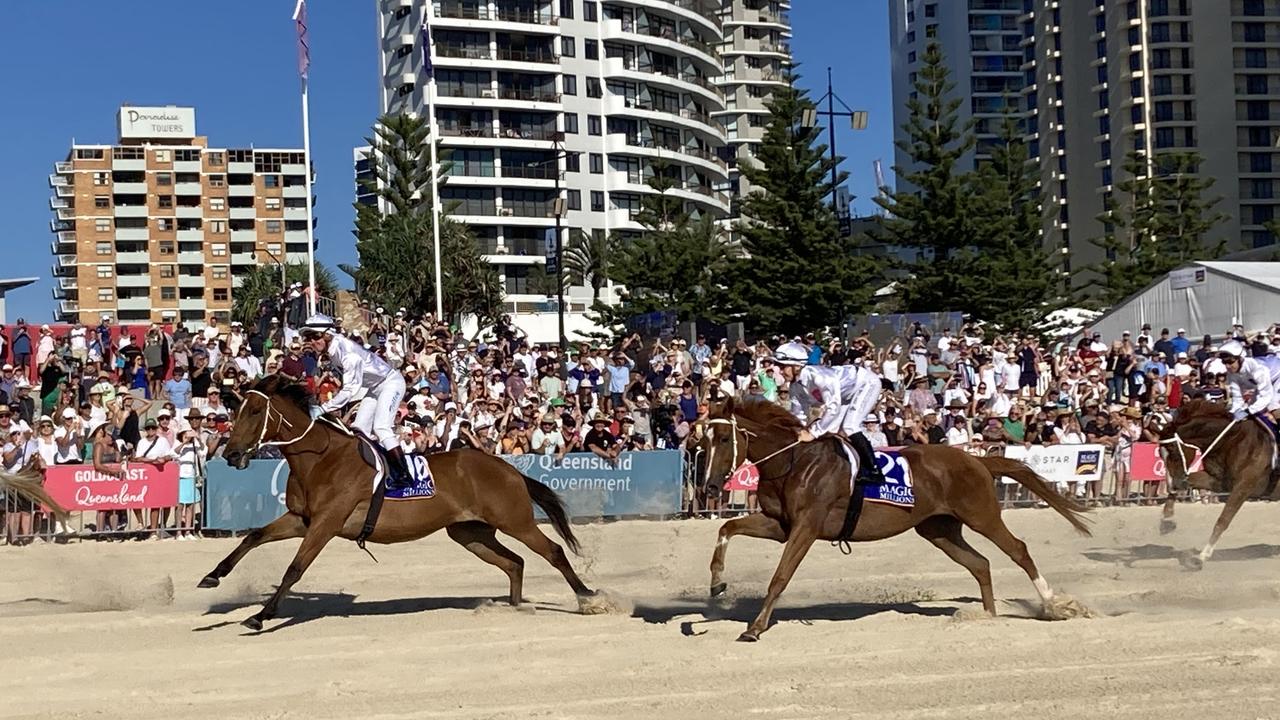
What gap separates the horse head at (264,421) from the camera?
11891 millimetres

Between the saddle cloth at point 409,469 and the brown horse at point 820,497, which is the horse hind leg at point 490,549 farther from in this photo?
the brown horse at point 820,497

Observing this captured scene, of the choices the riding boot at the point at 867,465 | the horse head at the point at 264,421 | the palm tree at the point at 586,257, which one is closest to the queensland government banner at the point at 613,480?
the horse head at the point at 264,421

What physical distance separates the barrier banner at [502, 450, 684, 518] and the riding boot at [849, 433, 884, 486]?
33.0 ft

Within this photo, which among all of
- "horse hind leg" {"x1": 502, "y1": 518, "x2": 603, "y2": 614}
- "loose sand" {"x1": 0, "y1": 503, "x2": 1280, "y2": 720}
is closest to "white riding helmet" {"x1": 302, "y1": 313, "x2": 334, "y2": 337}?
"horse hind leg" {"x1": 502, "y1": 518, "x2": 603, "y2": 614}

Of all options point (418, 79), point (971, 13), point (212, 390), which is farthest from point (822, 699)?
point (971, 13)

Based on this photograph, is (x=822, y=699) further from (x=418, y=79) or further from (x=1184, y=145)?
(x=1184, y=145)

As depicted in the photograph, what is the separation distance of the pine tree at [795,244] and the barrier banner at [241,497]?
105 ft

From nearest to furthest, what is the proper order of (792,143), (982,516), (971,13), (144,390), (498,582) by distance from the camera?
(982,516) → (498,582) → (144,390) → (792,143) → (971,13)

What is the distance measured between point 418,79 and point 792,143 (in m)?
43.1

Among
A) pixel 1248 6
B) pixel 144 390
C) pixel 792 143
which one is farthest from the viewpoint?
pixel 1248 6

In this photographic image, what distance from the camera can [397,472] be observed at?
12117 millimetres

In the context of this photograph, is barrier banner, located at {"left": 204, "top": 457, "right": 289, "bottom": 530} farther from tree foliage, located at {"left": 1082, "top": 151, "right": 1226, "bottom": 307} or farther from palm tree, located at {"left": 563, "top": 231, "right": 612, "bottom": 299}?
palm tree, located at {"left": 563, "top": 231, "right": 612, "bottom": 299}

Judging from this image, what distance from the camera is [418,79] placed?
8744 centimetres

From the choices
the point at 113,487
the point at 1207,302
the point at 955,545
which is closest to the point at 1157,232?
the point at 1207,302
